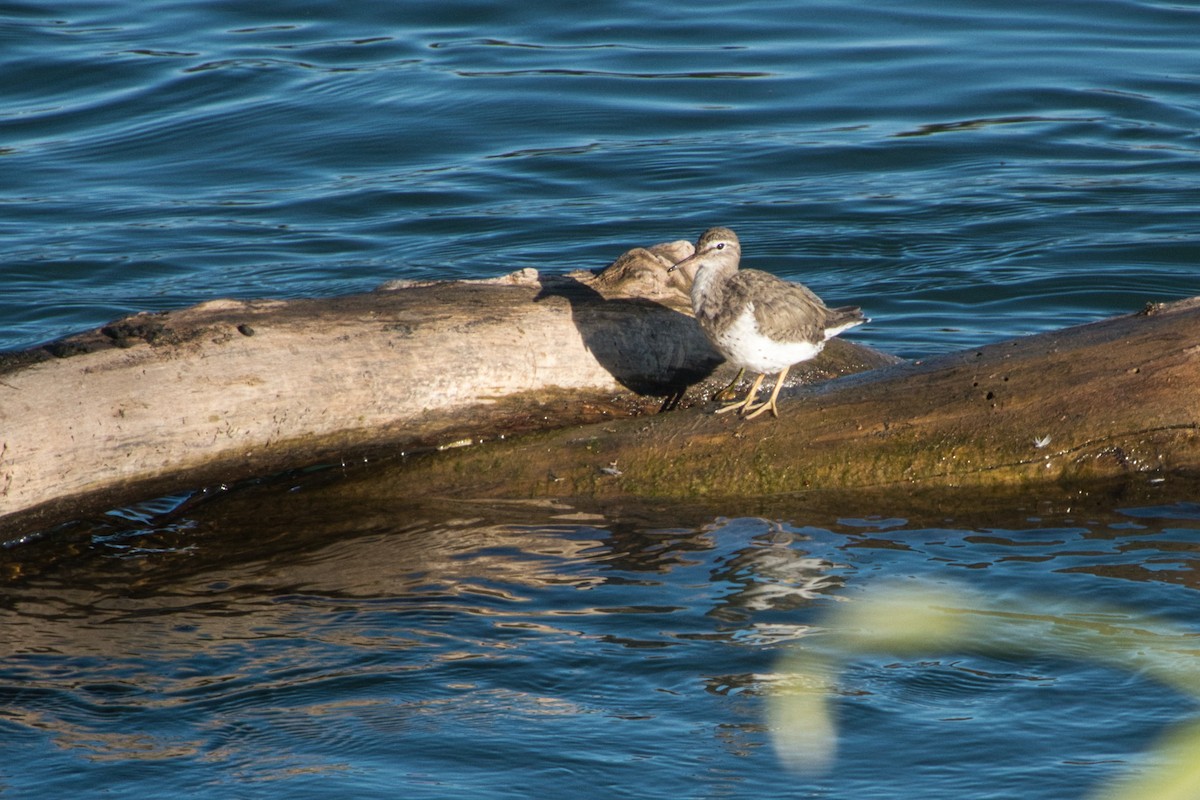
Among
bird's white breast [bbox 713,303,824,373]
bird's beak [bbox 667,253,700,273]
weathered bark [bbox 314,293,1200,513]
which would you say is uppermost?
bird's beak [bbox 667,253,700,273]

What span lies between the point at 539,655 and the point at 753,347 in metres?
1.92

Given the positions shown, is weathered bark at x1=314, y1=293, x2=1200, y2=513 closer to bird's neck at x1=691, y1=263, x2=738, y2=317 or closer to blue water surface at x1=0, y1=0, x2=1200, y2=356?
bird's neck at x1=691, y1=263, x2=738, y2=317

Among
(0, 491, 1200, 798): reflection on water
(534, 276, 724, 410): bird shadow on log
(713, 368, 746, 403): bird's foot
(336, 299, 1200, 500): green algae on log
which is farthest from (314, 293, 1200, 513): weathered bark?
(713, 368, 746, 403): bird's foot

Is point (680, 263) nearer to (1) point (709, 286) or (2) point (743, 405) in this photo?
(1) point (709, 286)

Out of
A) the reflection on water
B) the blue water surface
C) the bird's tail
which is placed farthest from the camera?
the blue water surface

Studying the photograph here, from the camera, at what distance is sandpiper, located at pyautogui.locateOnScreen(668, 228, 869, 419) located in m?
6.57

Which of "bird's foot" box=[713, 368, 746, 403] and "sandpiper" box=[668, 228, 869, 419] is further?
"bird's foot" box=[713, 368, 746, 403]

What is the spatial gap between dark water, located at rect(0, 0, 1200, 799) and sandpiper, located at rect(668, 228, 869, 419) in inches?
29.9

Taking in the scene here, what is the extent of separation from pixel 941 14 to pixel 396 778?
1542 cm

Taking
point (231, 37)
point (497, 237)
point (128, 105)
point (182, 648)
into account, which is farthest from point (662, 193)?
point (182, 648)

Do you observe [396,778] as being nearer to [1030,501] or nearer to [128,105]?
[1030,501]

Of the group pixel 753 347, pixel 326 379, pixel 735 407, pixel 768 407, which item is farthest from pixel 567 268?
pixel 326 379

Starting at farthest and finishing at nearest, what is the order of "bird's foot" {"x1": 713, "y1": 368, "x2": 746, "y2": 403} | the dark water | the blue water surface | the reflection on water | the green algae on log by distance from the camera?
the blue water surface → "bird's foot" {"x1": 713, "y1": 368, "x2": 746, "y2": 403} → the green algae on log → the dark water → the reflection on water

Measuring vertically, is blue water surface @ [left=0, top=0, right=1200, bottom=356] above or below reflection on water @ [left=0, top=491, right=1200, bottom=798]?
above
